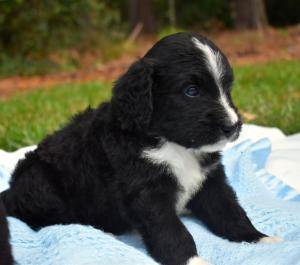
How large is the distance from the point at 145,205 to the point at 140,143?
1.35ft

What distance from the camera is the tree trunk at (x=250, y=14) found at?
1817 centimetres

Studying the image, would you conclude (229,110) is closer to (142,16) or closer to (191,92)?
(191,92)

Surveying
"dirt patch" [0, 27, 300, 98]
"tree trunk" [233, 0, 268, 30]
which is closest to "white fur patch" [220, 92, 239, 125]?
"dirt patch" [0, 27, 300, 98]

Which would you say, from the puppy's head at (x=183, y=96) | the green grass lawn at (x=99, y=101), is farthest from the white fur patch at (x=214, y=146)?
the green grass lawn at (x=99, y=101)

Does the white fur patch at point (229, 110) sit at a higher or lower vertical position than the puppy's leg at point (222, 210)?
higher

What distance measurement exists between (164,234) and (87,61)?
40.6 feet

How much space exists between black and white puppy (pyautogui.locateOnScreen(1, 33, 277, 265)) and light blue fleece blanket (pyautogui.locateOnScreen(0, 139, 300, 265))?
16cm

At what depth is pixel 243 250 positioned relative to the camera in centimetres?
379

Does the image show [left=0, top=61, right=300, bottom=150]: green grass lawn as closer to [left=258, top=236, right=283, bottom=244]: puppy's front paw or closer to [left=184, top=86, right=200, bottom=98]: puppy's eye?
[left=258, top=236, right=283, bottom=244]: puppy's front paw

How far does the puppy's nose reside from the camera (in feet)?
11.4

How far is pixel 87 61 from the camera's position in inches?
612

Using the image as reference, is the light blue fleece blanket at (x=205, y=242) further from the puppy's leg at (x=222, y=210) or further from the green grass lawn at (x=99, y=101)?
the green grass lawn at (x=99, y=101)

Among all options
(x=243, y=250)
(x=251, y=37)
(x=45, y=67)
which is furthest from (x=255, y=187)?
(x=251, y=37)

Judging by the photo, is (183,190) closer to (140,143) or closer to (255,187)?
(140,143)
